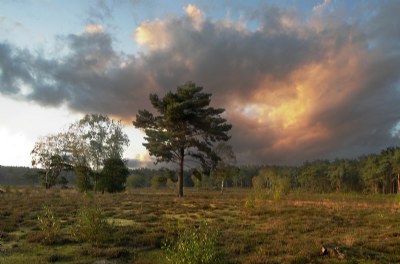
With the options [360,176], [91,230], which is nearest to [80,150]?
[91,230]

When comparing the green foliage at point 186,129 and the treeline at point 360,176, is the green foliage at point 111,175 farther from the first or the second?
the treeline at point 360,176

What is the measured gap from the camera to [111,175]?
4731 cm

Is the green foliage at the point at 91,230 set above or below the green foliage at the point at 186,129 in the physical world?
below

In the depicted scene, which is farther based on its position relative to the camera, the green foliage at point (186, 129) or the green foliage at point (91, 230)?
the green foliage at point (186, 129)

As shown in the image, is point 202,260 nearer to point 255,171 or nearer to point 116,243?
point 116,243

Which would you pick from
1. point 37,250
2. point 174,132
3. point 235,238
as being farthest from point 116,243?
point 174,132

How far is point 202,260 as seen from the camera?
8.88 m

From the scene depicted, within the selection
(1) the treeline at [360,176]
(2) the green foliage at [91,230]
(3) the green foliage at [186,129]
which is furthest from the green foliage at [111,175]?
(1) the treeline at [360,176]

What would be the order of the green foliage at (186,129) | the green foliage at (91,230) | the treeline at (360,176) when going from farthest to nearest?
the treeline at (360,176)
the green foliage at (186,129)
the green foliage at (91,230)

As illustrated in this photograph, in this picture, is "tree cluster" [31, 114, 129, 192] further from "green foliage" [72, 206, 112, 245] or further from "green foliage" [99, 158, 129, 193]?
"green foliage" [72, 206, 112, 245]

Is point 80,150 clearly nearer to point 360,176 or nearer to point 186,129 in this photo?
point 186,129

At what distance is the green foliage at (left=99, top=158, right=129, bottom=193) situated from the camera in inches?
1854

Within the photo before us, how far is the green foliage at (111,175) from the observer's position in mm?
47094

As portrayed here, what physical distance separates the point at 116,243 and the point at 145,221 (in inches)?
241
